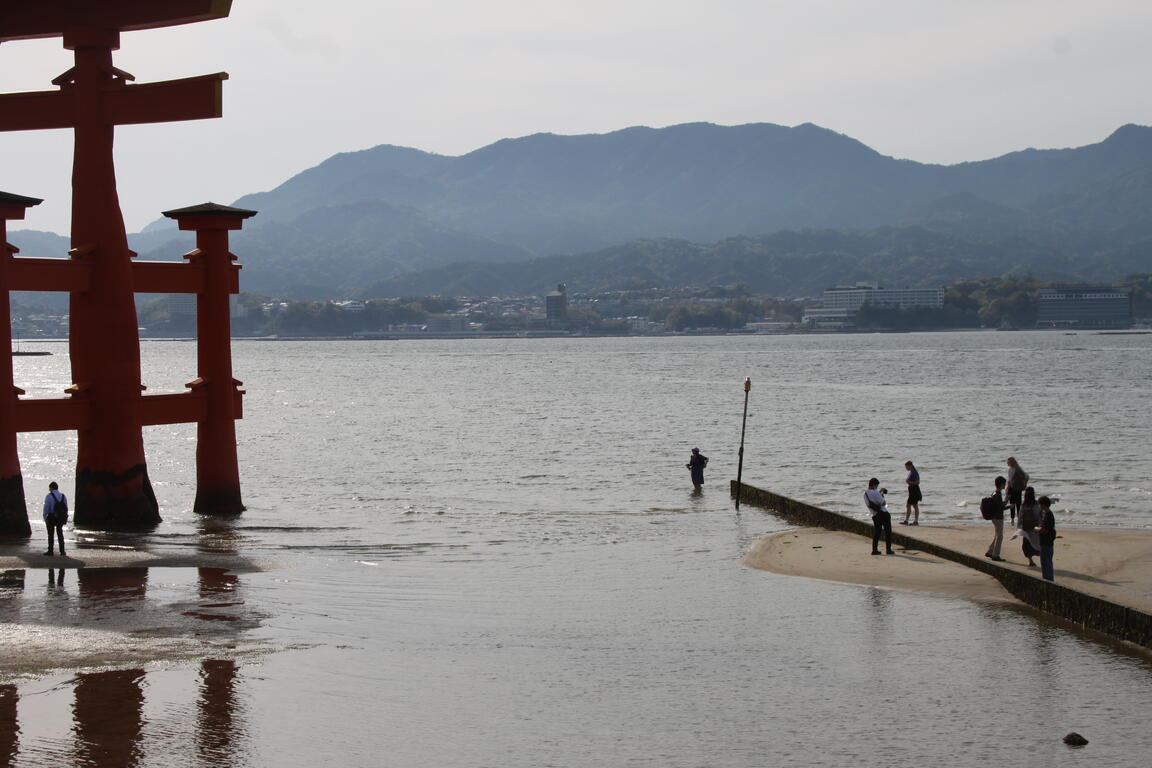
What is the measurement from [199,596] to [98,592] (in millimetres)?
1781

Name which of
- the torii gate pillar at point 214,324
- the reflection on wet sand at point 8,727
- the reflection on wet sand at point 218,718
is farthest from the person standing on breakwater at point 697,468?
the reflection on wet sand at point 8,727

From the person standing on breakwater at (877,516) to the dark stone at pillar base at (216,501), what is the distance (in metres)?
16.9

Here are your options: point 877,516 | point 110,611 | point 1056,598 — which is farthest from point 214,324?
point 1056,598

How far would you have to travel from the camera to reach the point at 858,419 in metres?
76.5

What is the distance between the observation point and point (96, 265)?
2872 centimetres

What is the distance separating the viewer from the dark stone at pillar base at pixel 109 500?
29.6m

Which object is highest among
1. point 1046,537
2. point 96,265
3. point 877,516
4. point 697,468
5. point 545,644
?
point 96,265

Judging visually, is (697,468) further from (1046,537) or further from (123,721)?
(123,721)

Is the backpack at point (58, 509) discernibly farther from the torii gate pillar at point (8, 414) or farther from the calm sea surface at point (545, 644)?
the torii gate pillar at point (8, 414)

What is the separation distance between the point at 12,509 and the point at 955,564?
20.3 metres

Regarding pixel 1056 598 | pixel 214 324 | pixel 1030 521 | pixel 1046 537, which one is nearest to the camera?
pixel 1056 598

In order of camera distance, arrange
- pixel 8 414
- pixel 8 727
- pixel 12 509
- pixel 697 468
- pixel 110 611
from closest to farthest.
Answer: pixel 8 727, pixel 110 611, pixel 8 414, pixel 12 509, pixel 697 468

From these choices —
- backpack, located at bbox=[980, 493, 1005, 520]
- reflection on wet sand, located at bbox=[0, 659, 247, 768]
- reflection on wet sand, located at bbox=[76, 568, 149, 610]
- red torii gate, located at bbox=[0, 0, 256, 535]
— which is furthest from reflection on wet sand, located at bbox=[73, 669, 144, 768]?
backpack, located at bbox=[980, 493, 1005, 520]

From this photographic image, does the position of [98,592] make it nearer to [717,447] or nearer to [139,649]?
[139,649]
